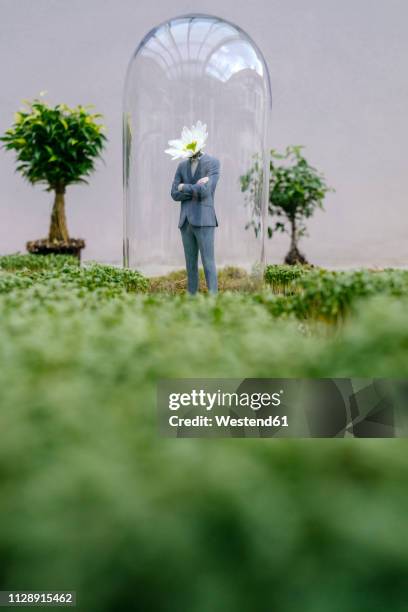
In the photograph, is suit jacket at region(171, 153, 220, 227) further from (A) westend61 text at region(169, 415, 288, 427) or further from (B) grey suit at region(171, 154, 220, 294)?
(A) westend61 text at region(169, 415, 288, 427)

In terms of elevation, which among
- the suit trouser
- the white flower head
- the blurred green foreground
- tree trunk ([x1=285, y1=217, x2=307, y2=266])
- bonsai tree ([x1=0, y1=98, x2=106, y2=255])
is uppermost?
bonsai tree ([x1=0, y1=98, x2=106, y2=255])

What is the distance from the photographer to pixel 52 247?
10.0m

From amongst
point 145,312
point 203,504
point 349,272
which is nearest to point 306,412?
point 203,504

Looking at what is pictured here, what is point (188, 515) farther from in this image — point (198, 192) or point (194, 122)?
point (194, 122)

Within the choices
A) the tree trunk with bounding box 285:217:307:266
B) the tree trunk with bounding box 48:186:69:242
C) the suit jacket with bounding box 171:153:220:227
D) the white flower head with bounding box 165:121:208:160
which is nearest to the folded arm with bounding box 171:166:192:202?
the suit jacket with bounding box 171:153:220:227

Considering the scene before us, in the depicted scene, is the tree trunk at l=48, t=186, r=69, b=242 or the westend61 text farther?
the tree trunk at l=48, t=186, r=69, b=242

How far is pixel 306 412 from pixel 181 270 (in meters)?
4.79

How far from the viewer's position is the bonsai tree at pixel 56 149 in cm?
995

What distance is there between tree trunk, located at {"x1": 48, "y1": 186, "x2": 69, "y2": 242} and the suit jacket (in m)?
5.28

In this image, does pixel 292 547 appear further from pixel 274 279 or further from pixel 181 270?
pixel 274 279

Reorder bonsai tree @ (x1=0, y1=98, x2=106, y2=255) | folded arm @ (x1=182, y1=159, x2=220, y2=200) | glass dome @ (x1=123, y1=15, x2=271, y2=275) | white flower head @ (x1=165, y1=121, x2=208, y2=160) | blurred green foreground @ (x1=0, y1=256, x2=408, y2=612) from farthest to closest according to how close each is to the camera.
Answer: bonsai tree @ (x1=0, y1=98, x2=106, y2=255) → glass dome @ (x1=123, y1=15, x2=271, y2=275) → white flower head @ (x1=165, y1=121, x2=208, y2=160) → folded arm @ (x1=182, y1=159, x2=220, y2=200) → blurred green foreground @ (x1=0, y1=256, x2=408, y2=612)

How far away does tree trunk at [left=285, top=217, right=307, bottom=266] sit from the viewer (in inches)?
402

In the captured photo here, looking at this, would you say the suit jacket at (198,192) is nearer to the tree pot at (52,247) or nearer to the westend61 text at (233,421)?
the westend61 text at (233,421)

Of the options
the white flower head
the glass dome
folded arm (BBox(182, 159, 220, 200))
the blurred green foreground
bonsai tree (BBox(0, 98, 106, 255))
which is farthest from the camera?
bonsai tree (BBox(0, 98, 106, 255))
